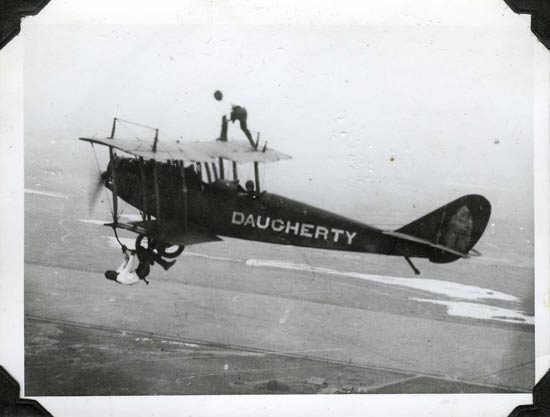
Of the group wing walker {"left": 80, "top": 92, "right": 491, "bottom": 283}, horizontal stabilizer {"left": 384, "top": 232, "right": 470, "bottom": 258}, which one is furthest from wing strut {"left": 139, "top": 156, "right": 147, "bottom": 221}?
horizontal stabilizer {"left": 384, "top": 232, "right": 470, "bottom": 258}

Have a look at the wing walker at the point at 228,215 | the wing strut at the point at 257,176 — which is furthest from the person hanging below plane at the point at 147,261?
the wing strut at the point at 257,176

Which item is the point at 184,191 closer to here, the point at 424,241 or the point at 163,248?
the point at 163,248

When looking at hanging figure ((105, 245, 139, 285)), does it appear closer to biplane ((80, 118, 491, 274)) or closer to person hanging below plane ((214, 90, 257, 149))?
biplane ((80, 118, 491, 274))

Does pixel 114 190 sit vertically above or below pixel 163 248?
above

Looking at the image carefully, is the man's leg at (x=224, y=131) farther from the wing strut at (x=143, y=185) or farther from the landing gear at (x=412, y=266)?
the landing gear at (x=412, y=266)

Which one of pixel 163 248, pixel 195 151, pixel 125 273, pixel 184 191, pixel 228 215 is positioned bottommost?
pixel 125 273

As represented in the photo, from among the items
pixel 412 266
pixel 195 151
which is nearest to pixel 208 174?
pixel 195 151
